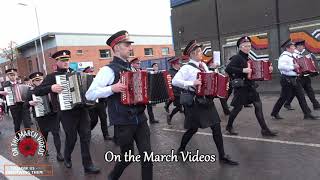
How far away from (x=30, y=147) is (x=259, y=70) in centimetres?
504

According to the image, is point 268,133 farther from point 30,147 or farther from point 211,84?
point 30,147

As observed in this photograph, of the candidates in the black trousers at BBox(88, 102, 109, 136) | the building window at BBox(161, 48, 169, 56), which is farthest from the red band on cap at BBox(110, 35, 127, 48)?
the building window at BBox(161, 48, 169, 56)

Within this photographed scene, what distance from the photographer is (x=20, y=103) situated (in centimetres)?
905

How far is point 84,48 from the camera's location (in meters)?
49.0

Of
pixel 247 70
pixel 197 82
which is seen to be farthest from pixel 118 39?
pixel 247 70

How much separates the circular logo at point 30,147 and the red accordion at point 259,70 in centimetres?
428

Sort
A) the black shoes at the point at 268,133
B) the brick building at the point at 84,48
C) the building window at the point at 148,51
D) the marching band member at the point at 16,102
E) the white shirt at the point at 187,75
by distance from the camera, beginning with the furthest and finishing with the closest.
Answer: the building window at the point at 148,51 < the brick building at the point at 84,48 < the marching band member at the point at 16,102 < the black shoes at the point at 268,133 < the white shirt at the point at 187,75

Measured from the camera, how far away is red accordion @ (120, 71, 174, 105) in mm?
4004

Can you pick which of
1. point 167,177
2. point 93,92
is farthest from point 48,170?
point 93,92

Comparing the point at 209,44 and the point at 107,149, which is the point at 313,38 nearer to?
the point at 209,44

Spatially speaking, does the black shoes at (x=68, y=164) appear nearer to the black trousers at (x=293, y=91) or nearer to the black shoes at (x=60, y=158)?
the black shoes at (x=60, y=158)

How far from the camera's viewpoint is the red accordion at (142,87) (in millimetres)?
4004

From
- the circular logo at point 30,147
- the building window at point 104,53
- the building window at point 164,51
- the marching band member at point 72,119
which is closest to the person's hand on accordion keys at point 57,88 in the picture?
the marching band member at point 72,119

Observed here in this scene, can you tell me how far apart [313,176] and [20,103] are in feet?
22.9
